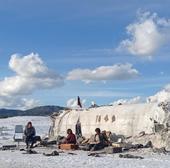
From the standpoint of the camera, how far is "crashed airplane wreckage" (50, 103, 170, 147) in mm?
30811

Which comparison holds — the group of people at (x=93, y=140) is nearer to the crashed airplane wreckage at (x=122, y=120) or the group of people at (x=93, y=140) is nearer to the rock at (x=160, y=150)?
the crashed airplane wreckage at (x=122, y=120)

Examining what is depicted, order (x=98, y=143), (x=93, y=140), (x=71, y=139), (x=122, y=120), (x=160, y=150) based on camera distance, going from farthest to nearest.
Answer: (x=122, y=120) → (x=71, y=139) → (x=93, y=140) → (x=98, y=143) → (x=160, y=150)

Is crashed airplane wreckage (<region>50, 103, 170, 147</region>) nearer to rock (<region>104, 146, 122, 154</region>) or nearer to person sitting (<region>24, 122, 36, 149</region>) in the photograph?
rock (<region>104, 146, 122, 154</region>)

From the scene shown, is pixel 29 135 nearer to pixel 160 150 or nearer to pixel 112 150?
pixel 112 150

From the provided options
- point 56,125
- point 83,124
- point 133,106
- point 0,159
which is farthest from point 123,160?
point 56,125

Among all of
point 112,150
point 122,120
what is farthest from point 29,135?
point 122,120

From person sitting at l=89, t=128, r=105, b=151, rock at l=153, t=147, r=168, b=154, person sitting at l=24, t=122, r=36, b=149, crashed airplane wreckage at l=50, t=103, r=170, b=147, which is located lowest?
rock at l=153, t=147, r=168, b=154

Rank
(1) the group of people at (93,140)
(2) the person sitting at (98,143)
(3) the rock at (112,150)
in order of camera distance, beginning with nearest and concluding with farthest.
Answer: (3) the rock at (112,150) → (2) the person sitting at (98,143) → (1) the group of people at (93,140)

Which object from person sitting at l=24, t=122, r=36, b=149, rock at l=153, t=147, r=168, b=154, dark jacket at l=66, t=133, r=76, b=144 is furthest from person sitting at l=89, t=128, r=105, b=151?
person sitting at l=24, t=122, r=36, b=149

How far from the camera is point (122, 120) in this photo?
34656mm

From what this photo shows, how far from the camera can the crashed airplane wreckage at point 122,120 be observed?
101 ft

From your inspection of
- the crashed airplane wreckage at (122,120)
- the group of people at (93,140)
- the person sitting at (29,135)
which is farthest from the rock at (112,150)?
the person sitting at (29,135)

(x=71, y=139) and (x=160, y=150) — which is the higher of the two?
(x=71, y=139)

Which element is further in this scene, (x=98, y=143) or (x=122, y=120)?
(x=122, y=120)
